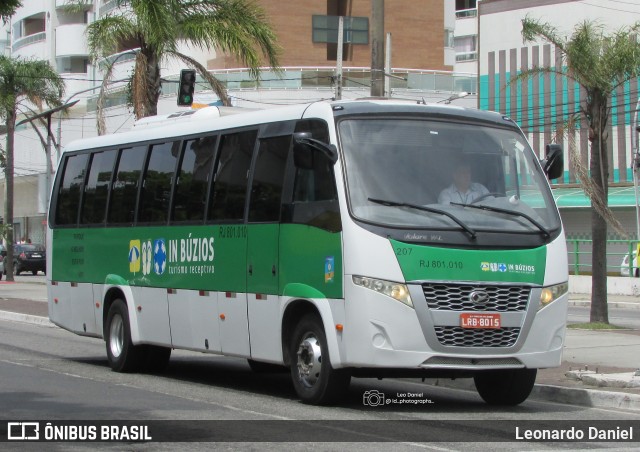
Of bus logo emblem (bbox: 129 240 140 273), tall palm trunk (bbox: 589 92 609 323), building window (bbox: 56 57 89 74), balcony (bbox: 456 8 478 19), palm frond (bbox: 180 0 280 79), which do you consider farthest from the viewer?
balcony (bbox: 456 8 478 19)

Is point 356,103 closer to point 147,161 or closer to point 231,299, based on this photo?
point 231,299

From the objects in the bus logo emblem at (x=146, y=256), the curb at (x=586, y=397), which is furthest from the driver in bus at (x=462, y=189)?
the bus logo emblem at (x=146, y=256)

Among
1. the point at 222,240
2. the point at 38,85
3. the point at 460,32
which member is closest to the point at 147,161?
the point at 222,240

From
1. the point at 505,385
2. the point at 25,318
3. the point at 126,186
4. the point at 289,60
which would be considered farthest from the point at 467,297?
the point at 289,60

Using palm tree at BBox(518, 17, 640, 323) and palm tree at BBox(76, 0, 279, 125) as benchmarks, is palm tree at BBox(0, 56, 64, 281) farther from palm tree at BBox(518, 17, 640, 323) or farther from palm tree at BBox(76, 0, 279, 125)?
palm tree at BBox(518, 17, 640, 323)

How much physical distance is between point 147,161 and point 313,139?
4.37m

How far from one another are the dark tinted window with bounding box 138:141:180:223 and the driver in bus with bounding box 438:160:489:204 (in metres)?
4.32

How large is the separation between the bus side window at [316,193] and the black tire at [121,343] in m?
4.20

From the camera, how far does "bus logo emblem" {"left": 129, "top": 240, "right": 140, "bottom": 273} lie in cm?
1589

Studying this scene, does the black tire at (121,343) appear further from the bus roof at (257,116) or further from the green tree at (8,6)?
the green tree at (8,6)

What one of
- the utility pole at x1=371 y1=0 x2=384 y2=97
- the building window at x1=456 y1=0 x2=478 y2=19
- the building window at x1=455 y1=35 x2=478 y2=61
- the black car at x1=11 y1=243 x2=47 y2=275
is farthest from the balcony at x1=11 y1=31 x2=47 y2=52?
the utility pole at x1=371 y1=0 x2=384 y2=97

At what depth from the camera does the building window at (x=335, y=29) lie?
76.8 meters

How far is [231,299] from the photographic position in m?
13.8

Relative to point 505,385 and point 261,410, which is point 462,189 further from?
point 261,410
